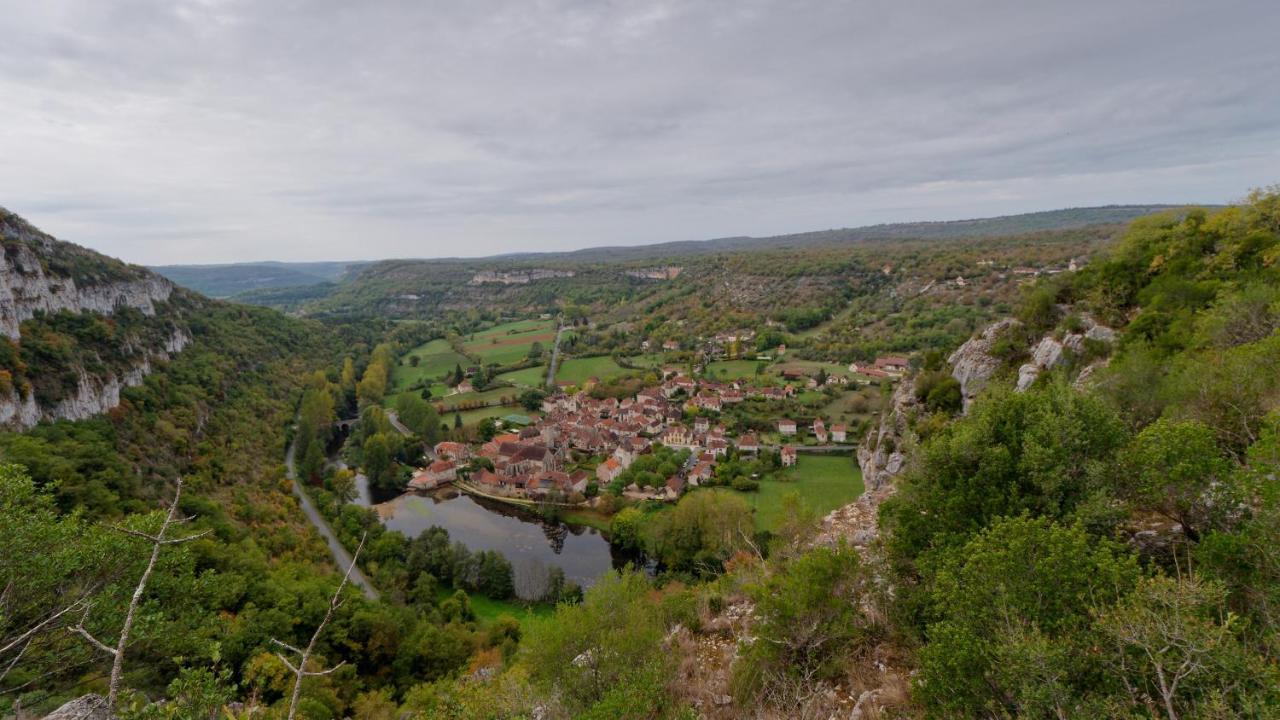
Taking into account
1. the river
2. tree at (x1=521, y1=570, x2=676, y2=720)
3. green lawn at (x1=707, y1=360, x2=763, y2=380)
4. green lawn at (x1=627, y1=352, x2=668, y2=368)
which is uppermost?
tree at (x1=521, y1=570, x2=676, y2=720)

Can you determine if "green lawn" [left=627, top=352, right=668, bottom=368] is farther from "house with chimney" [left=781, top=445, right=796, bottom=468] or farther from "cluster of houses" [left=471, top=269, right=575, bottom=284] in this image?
"cluster of houses" [left=471, top=269, right=575, bottom=284]

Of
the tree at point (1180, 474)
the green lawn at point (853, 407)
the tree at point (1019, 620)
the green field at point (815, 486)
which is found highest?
the tree at point (1180, 474)

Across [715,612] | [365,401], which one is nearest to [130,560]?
[715,612]

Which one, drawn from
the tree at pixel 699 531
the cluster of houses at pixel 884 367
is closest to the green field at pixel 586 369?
the cluster of houses at pixel 884 367

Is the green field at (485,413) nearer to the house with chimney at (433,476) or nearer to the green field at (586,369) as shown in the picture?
the green field at (586,369)

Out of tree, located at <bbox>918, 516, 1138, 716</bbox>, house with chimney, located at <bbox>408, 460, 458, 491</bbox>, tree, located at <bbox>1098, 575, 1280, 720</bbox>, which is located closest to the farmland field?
house with chimney, located at <bbox>408, 460, 458, 491</bbox>
